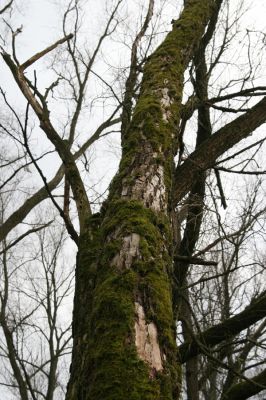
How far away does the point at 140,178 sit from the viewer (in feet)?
6.88

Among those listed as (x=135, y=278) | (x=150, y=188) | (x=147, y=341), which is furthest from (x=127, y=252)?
(x=150, y=188)

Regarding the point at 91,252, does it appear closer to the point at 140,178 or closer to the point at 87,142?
the point at 140,178

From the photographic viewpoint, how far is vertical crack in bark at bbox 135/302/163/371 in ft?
4.10

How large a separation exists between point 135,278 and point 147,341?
10.0 inches

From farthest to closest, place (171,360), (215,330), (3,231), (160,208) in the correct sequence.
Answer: (3,231)
(215,330)
(160,208)
(171,360)

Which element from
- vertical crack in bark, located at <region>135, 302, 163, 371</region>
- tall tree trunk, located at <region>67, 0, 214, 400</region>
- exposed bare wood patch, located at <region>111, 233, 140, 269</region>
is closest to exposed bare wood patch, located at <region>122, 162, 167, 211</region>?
tall tree trunk, located at <region>67, 0, 214, 400</region>

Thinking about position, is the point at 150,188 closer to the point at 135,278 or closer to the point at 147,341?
the point at 135,278

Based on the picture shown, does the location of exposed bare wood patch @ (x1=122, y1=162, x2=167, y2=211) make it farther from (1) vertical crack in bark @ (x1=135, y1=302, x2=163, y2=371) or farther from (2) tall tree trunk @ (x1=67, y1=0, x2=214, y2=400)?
(1) vertical crack in bark @ (x1=135, y1=302, x2=163, y2=371)

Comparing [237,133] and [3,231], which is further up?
[3,231]

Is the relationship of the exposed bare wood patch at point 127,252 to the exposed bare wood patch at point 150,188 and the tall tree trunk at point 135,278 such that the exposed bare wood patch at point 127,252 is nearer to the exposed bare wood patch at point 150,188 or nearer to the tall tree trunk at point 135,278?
the tall tree trunk at point 135,278

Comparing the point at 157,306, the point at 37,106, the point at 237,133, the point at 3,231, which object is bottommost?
the point at 157,306

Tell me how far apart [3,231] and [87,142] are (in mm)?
3022

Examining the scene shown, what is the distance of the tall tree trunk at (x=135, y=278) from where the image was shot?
47.6 inches

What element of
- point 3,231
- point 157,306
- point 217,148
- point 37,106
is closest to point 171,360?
point 157,306
